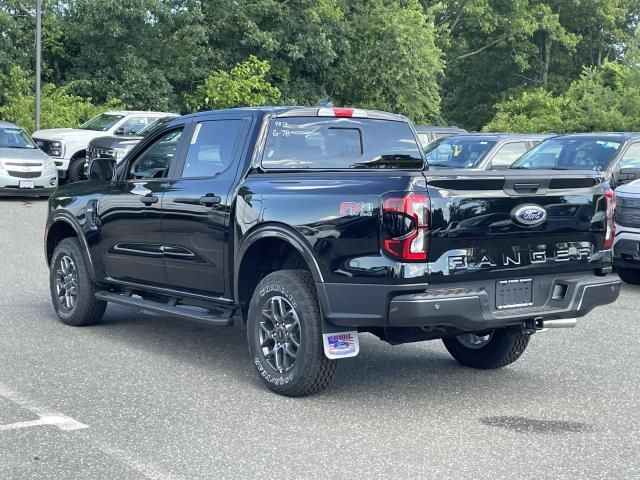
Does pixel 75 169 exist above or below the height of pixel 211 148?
below

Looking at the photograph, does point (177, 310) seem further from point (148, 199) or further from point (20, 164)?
point (20, 164)

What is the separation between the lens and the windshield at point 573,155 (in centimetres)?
1256

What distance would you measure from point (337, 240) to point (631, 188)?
6.45 metres

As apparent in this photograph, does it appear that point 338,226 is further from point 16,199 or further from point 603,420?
point 16,199

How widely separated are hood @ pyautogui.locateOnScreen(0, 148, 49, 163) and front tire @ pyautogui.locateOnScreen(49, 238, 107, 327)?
Result: 12087mm

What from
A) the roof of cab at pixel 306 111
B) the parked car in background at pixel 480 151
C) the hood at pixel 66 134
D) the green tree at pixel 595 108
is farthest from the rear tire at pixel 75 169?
the roof of cab at pixel 306 111

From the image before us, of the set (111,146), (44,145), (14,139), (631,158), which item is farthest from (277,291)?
(44,145)

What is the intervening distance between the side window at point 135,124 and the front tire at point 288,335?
59.5 feet

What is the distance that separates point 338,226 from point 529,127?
1180 inches

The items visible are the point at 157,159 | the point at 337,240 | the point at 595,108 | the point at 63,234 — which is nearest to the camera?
the point at 337,240

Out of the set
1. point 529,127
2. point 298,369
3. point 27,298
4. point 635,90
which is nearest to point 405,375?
point 298,369

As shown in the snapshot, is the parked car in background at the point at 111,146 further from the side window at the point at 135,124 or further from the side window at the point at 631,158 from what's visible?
the side window at the point at 631,158

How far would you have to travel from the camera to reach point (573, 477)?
4812 millimetres

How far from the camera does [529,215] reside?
19.6 feet
